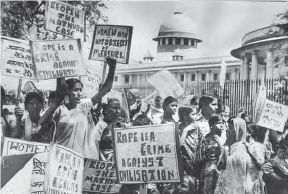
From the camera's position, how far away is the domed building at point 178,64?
6475cm

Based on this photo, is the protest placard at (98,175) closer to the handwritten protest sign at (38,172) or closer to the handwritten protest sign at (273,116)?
the handwritten protest sign at (38,172)

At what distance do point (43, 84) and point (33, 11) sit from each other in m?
7.77

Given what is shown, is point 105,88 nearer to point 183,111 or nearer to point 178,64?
point 183,111

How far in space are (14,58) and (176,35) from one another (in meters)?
87.5

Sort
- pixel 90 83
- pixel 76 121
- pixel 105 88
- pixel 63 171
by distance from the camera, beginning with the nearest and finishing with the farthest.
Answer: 1. pixel 63 171
2. pixel 76 121
3. pixel 105 88
4. pixel 90 83

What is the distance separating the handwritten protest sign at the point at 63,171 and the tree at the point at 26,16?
36.2ft

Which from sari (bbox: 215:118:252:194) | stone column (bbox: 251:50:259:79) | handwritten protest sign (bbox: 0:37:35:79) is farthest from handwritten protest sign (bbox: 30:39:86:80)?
stone column (bbox: 251:50:259:79)

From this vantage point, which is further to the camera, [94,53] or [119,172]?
[94,53]

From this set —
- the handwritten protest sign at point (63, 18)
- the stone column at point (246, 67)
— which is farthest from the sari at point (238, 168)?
the stone column at point (246, 67)

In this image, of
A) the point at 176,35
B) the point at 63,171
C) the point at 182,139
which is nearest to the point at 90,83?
the point at 182,139

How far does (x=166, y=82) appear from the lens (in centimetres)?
1070

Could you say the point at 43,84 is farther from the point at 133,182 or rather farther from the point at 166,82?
the point at 133,182

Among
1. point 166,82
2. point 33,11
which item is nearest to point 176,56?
point 33,11

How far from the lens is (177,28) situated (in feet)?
315
